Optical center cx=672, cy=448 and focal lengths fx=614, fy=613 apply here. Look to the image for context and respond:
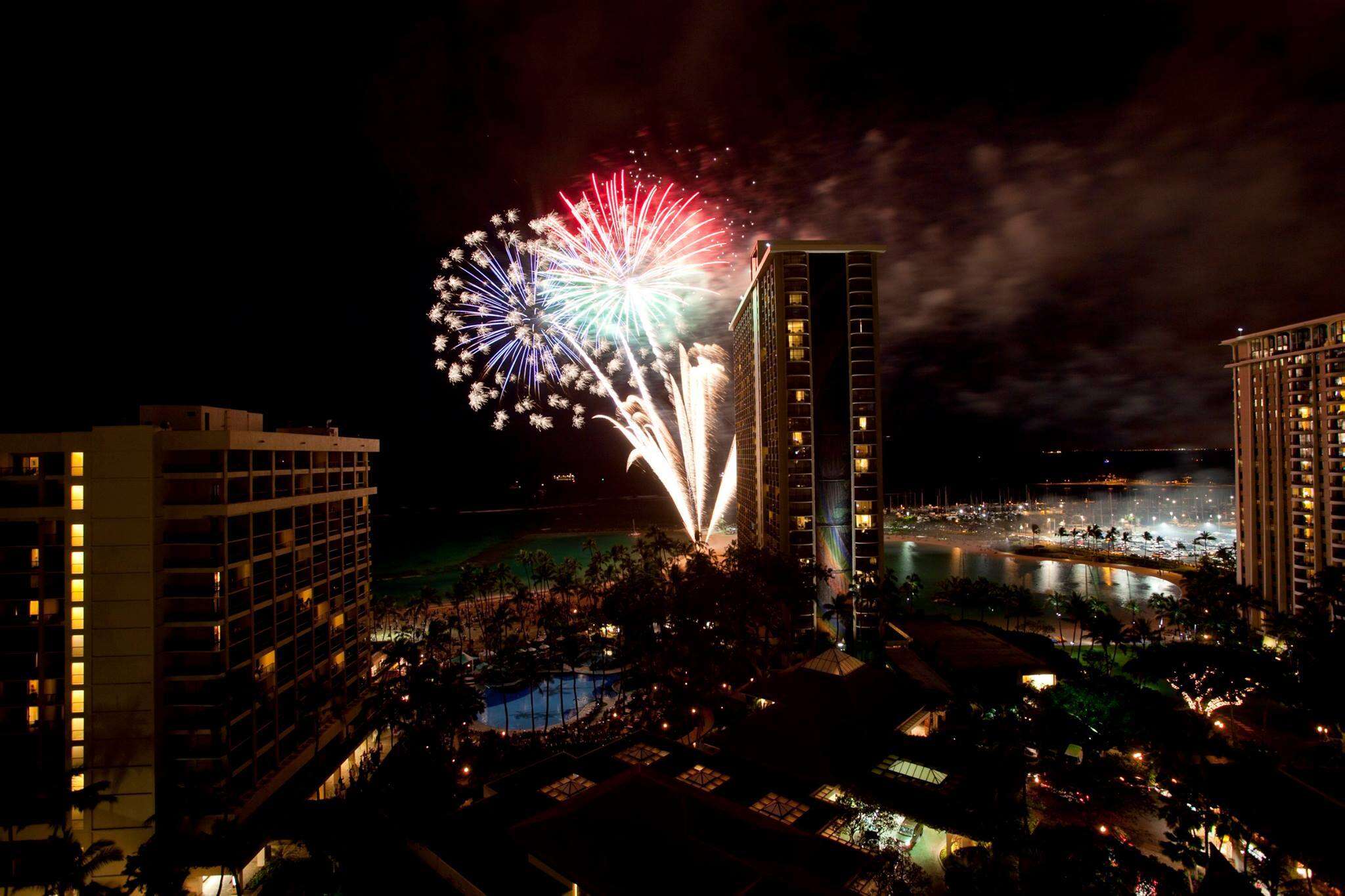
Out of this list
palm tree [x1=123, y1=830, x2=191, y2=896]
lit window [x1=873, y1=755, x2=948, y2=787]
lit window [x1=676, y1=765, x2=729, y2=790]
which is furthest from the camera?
lit window [x1=873, y1=755, x2=948, y2=787]

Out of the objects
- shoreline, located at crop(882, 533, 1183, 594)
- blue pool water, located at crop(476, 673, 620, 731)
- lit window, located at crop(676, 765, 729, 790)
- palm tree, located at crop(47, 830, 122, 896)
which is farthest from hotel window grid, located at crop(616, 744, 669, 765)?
shoreline, located at crop(882, 533, 1183, 594)

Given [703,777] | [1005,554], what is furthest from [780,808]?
[1005,554]

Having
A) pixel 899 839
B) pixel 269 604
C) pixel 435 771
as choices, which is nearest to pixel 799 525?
pixel 899 839

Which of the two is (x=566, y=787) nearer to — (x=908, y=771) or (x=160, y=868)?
(x=160, y=868)

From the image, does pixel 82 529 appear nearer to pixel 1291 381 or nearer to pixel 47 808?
pixel 47 808

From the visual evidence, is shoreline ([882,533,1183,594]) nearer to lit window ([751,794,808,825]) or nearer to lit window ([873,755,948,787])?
lit window ([873,755,948,787])
